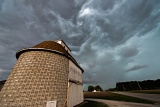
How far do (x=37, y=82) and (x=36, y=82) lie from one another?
139 mm

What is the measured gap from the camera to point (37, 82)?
1324 cm

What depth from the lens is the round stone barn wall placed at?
476 inches

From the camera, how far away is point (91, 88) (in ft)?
495

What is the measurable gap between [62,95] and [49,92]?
2479 mm

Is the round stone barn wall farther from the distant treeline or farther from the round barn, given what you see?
the distant treeline

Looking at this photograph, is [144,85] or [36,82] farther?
[144,85]

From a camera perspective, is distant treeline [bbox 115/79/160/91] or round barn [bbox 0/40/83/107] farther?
distant treeline [bbox 115/79/160/91]

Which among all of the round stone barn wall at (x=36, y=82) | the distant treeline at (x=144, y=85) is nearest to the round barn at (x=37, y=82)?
the round stone barn wall at (x=36, y=82)

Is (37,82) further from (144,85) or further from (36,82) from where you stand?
(144,85)

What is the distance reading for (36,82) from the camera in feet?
43.3

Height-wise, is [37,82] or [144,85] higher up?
[144,85]

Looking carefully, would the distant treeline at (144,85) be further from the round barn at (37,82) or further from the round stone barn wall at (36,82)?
the round stone barn wall at (36,82)

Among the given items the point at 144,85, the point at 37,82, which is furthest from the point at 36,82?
the point at 144,85

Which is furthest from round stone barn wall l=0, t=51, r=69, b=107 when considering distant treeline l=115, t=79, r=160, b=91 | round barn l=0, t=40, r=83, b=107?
distant treeline l=115, t=79, r=160, b=91
